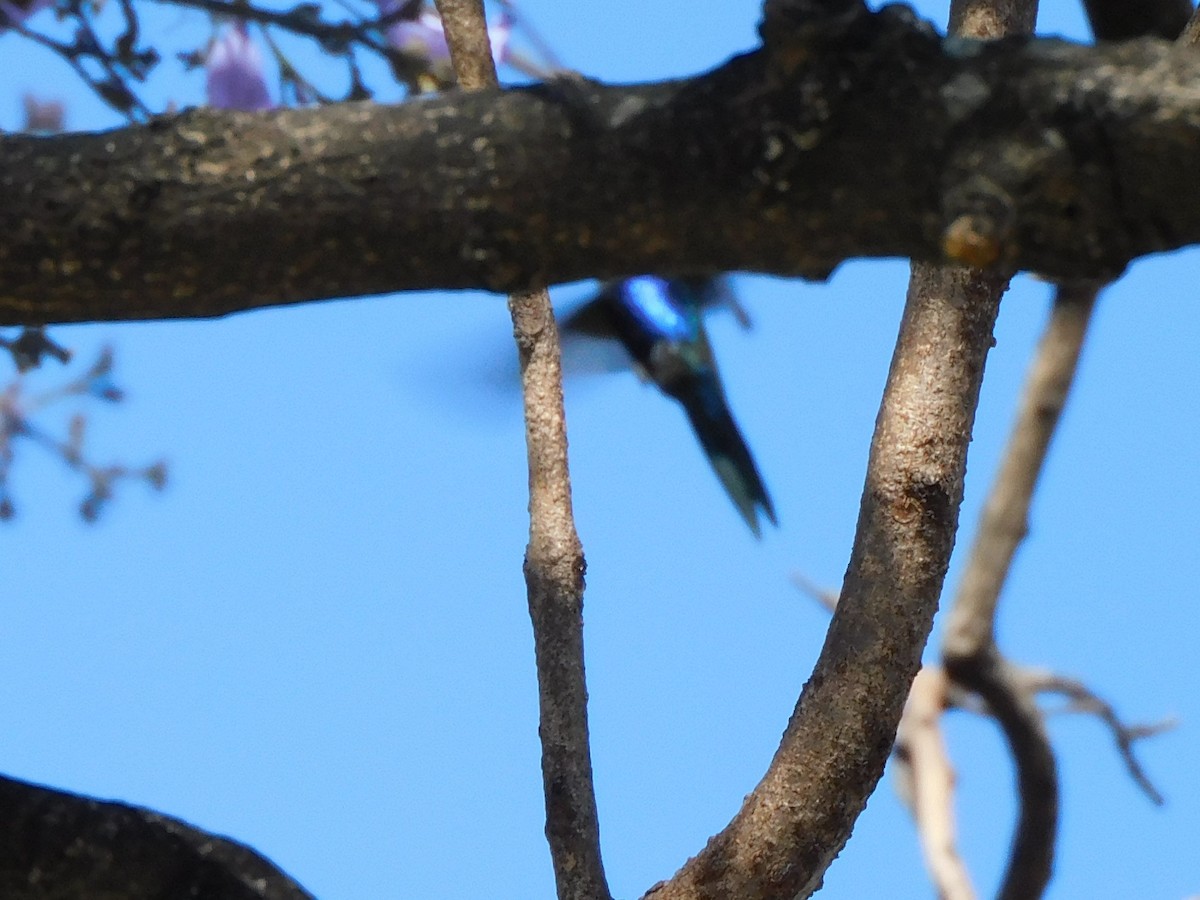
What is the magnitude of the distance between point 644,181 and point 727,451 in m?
2.62

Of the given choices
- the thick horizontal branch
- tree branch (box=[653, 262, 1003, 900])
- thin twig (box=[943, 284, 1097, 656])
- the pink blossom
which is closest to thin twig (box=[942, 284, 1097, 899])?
thin twig (box=[943, 284, 1097, 656])

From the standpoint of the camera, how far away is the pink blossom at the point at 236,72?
2.13 metres

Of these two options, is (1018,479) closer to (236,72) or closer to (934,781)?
(934,781)

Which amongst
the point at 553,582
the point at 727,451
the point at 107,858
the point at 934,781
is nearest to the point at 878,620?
the point at 553,582

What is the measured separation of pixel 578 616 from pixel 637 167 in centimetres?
94

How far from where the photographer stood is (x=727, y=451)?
3264 millimetres

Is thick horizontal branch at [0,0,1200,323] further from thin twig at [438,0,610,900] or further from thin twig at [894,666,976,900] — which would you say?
thin twig at [894,666,976,900]

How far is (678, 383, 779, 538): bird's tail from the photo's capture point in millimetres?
3180

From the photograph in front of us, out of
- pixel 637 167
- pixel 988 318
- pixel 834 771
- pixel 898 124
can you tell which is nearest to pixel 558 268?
pixel 637 167

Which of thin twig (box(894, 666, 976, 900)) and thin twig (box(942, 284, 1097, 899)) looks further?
thin twig (box(894, 666, 976, 900))

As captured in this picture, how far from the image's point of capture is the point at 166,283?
2.35 ft

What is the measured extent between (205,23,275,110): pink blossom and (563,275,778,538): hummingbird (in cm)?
84

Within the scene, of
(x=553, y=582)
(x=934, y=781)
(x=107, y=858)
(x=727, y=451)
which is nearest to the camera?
(x=107, y=858)

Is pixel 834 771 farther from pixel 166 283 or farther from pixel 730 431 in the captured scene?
pixel 730 431
